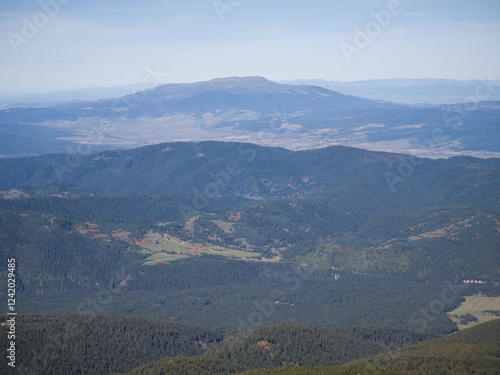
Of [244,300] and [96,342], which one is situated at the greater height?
[96,342]

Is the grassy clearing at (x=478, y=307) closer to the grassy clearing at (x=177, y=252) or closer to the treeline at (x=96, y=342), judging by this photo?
the treeline at (x=96, y=342)

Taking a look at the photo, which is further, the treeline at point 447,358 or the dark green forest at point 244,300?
the dark green forest at point 244,300

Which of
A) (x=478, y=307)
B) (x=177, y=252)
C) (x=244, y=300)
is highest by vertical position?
(x=177, y=252)

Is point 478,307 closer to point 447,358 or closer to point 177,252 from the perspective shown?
point 447,358

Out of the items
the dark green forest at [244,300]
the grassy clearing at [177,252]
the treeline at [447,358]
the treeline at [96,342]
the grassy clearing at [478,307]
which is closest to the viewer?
the treeline at [447,358]

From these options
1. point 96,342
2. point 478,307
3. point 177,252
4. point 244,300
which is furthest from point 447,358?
point 177,252

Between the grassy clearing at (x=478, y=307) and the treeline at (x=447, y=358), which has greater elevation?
the treeline at (x=447, y=358)

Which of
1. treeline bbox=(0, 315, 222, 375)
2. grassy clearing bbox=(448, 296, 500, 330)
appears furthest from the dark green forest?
grassy clearing bbox=(448, 296, 500, 330)

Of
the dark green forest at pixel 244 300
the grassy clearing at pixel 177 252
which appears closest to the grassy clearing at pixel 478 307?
the dark green forest at pixel 244 300
